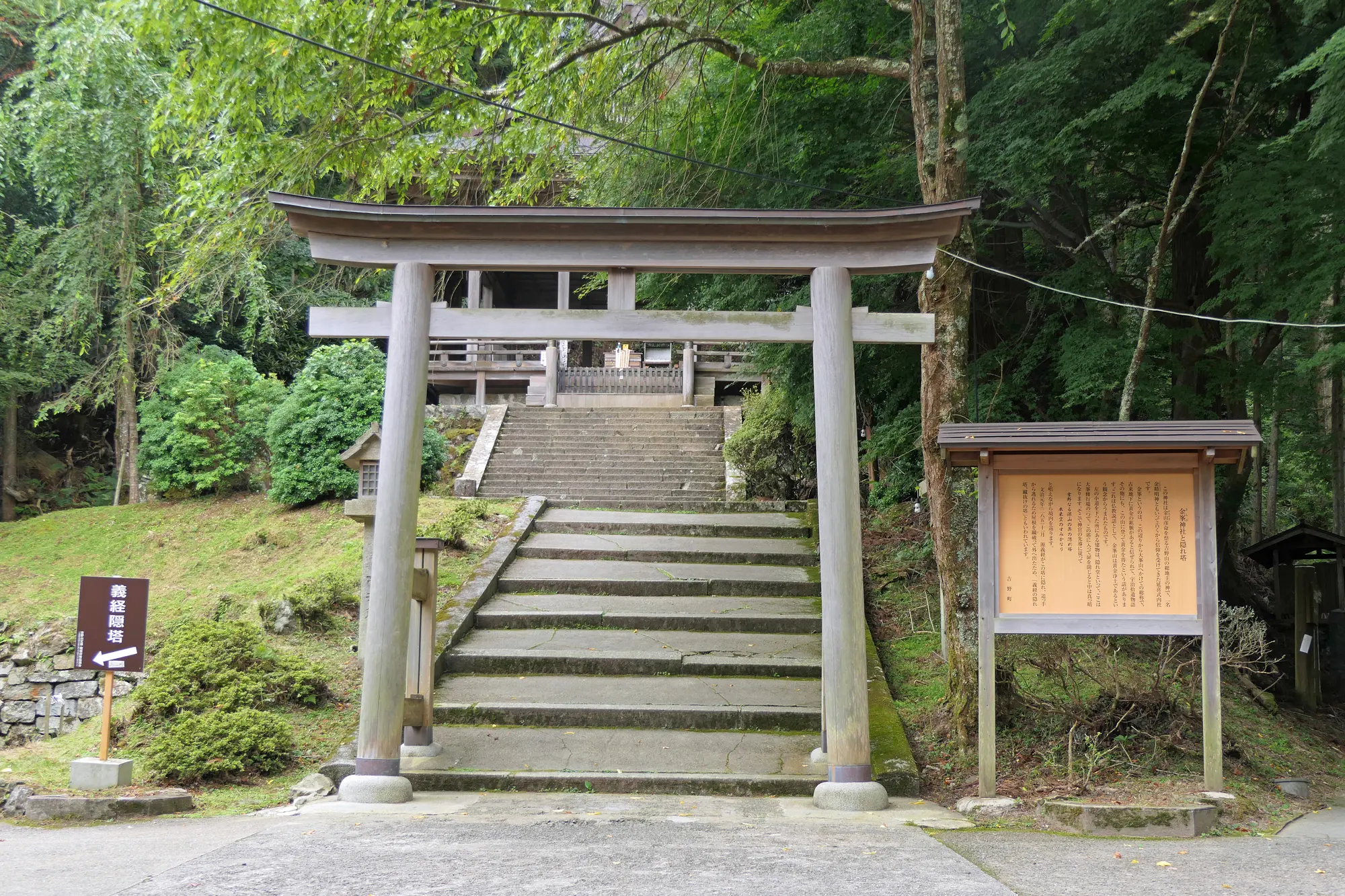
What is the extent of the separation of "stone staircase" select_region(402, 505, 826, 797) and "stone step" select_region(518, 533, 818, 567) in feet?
0.06

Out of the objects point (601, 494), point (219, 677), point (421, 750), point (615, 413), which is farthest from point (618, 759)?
point (615, 413)

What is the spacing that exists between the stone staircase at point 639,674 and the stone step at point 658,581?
15mm

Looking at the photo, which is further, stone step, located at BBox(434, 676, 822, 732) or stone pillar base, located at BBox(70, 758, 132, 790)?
stone step, located at BBox(434, 676, 822, 732)

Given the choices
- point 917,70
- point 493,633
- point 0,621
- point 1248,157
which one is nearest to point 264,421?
point 0,621

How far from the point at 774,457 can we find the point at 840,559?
26.4 ft

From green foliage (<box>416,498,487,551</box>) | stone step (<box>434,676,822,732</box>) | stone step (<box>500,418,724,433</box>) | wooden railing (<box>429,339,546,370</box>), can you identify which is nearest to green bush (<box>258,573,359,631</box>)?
green foliage (<box>416,498,487,551</box>)

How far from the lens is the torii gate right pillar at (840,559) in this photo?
6094 mm

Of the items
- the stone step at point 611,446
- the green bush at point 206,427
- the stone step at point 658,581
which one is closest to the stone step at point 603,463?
the stone step at point 611,446

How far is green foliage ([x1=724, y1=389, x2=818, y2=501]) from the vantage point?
1434 cm

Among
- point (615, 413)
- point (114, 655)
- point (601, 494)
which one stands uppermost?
point (615, 413)

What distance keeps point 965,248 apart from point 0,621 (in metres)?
11.6

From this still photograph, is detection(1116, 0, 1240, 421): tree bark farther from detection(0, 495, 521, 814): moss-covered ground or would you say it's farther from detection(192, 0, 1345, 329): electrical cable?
detection(0, 495, 521, 814): moss-covered ground

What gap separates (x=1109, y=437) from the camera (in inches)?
231

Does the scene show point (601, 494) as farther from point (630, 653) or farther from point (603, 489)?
point (630, 653)
